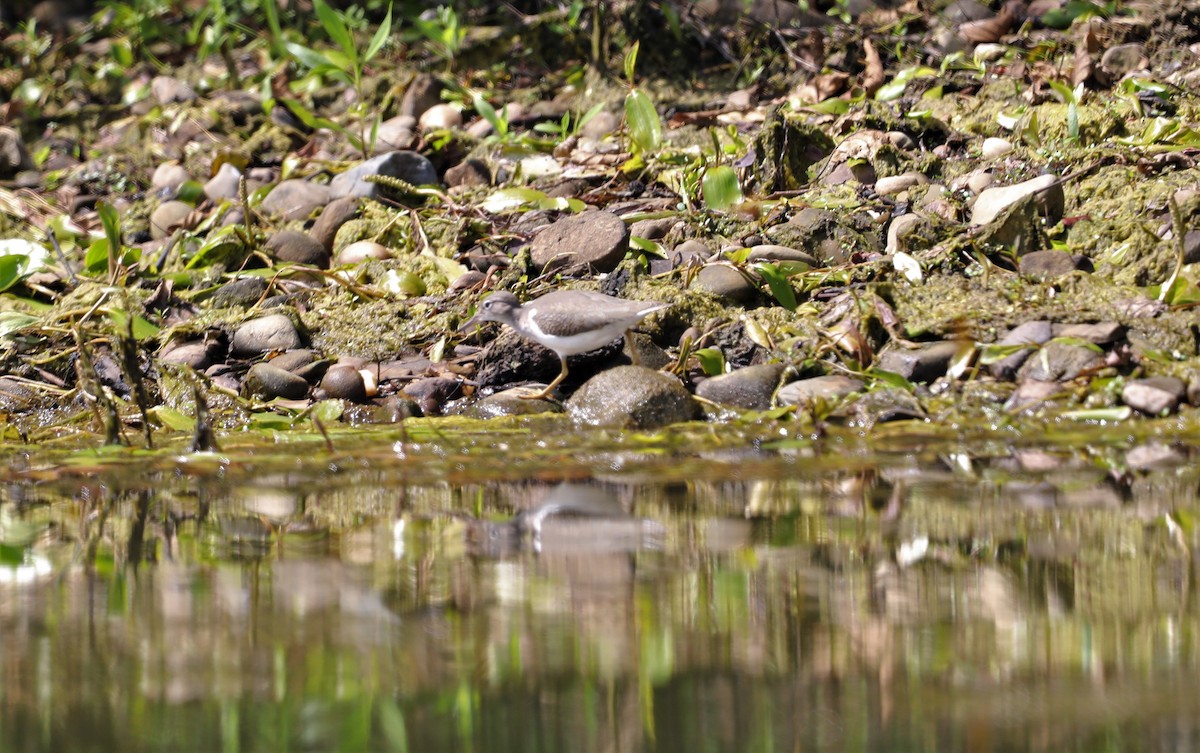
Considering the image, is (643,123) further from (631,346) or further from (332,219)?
(631,346)

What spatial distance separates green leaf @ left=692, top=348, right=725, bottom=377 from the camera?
4.64 meters

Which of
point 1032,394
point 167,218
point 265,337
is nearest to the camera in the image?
point 1032,394

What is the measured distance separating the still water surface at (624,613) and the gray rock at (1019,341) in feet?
Answer: 2.88

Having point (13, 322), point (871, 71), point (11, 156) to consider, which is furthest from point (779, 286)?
point (11, 156)

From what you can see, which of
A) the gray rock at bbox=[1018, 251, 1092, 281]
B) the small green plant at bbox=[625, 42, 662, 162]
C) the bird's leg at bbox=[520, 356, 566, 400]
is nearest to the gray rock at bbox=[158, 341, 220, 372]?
the bird's leg at bbox=[520, 356, 566, 400]

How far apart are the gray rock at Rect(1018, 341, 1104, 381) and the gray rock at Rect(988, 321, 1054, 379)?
3cm

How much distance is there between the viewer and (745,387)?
4391 mm

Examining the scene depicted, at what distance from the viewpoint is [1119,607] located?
6.81 feet

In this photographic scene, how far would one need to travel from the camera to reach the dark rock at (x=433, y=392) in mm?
4739

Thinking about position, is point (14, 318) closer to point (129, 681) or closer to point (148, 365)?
point (148, 365)

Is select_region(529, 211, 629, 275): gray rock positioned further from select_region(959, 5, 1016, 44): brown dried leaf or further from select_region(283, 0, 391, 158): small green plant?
select_region(959, 5, 1016, 44): brown dried leaf

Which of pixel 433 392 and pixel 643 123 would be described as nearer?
pixel 433 392

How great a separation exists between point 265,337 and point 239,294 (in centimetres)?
57

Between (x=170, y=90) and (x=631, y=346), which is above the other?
(x=170, y=90)
